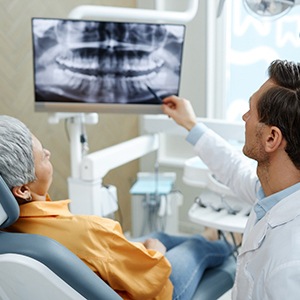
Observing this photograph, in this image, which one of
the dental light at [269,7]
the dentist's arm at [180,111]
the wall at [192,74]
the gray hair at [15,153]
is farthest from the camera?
the wall at [192,74]

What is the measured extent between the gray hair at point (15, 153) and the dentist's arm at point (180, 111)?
0.78 meters

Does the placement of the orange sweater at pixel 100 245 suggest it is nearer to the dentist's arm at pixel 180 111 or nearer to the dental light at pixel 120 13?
the dentist's arm at pixel 180 111

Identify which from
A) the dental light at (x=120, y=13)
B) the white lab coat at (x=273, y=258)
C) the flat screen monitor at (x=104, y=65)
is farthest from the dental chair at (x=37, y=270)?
the dental light at (x=120, y=13)

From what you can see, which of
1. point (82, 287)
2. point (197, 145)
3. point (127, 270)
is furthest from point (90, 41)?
point (82, 287)

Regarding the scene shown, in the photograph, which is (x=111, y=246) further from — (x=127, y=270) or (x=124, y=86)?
(x=124, y=86)

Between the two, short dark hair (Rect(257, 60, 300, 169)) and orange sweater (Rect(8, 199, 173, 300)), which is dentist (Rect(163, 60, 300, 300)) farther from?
orange sweater (Rect(8, 199, 173, 300))

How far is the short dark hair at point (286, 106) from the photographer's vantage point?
1067mm

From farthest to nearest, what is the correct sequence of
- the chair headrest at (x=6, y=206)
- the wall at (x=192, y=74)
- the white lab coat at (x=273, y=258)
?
the wall at (x=192, y=74)
the chair headrest at (x=6, y=206)
the white lab coat at (x=273, y=258)

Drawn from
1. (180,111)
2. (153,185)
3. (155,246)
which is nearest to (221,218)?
(155,246)

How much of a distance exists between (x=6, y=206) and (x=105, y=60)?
94 centimetres


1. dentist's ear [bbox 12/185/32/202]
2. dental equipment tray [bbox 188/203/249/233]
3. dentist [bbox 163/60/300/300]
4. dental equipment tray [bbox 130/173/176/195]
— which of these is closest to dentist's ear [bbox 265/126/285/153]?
dentist [bbox 163/60/300/300]

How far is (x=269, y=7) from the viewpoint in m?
1.48

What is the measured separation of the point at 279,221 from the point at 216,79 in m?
2.00

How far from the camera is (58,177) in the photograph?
8.62ft
